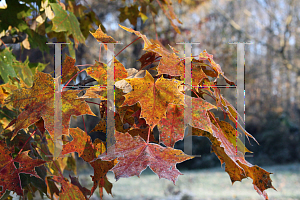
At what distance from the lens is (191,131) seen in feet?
1.67

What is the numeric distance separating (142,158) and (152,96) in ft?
0.32

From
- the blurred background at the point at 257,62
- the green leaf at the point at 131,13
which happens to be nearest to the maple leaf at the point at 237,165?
the green leaf at the point at 131,13

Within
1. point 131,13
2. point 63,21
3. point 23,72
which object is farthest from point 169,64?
point 131,13

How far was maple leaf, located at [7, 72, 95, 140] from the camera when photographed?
1.46ft

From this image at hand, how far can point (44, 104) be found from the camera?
Answer: 18.2 inches

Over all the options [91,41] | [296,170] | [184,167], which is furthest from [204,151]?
[91,41]

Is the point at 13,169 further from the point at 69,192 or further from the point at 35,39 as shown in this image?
the point at 35,39

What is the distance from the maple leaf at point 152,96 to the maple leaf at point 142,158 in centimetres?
4

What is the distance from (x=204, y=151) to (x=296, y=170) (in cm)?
194

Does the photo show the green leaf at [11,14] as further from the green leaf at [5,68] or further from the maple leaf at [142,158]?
the maple leaf at [142,158]

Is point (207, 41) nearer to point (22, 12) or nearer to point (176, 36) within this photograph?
point (176, 36)

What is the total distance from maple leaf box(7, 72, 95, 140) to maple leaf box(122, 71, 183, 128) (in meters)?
0.08

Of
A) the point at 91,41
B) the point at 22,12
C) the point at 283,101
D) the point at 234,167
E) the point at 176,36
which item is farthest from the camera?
the point at 283,101

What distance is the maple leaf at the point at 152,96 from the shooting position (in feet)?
1.34
